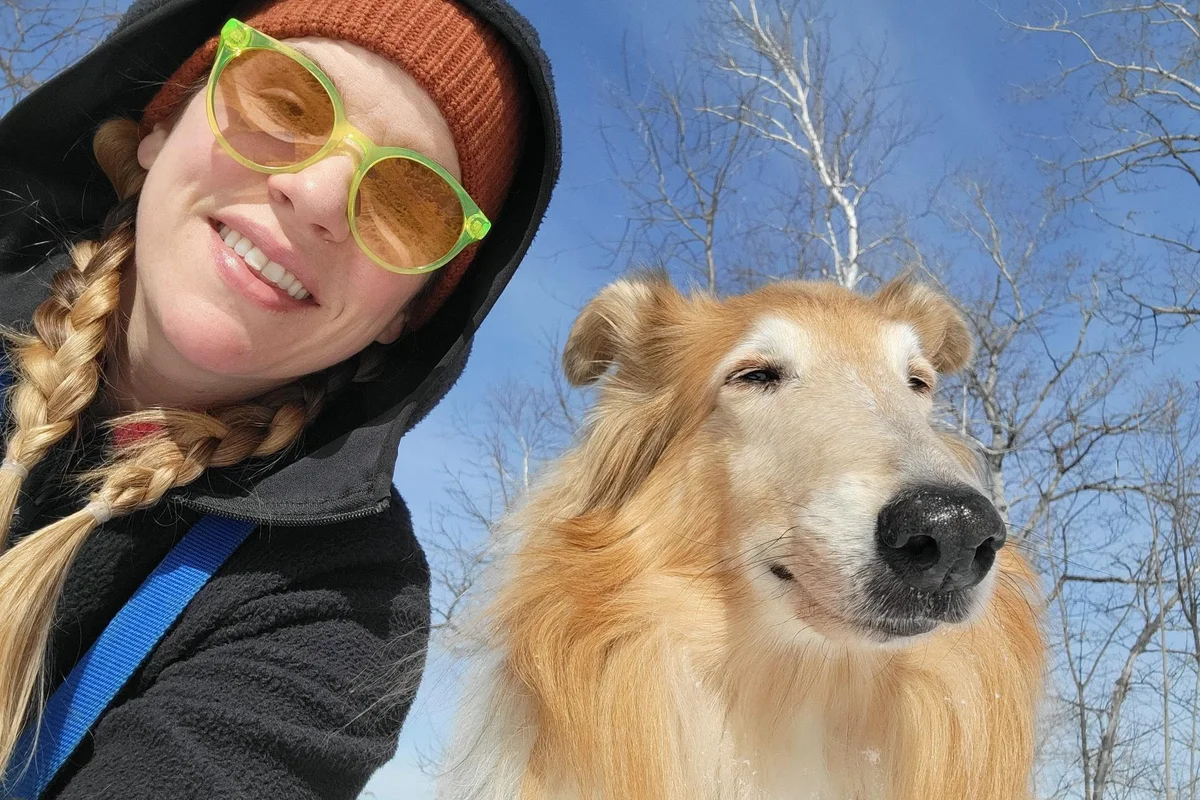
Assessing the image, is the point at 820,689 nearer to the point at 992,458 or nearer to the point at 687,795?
the point at 687,795

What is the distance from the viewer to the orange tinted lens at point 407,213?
2100 mm

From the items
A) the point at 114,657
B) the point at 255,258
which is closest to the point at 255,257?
the point at 255,258

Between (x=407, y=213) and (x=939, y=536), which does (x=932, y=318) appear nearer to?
(x=939, y=536)

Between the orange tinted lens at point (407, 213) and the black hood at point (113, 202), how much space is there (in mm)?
336

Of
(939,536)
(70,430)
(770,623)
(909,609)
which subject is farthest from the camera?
(770,623)

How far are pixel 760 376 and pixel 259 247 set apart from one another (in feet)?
4.57

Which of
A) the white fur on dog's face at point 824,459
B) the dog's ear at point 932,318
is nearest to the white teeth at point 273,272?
the white fur on dog's face at point 824,459

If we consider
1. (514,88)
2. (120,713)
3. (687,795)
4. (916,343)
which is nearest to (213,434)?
(120,713)

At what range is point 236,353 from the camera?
2.01 m

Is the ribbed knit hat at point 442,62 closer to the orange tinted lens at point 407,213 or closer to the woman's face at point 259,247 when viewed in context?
the woman's face at point 259,247

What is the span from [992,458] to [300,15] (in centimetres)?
922

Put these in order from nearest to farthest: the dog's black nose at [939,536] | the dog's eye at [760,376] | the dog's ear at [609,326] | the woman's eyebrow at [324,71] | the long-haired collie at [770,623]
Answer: the dog's black nose at [939,536] < the long-haired collie at [770,623] < the woman's eyebrow at [324,71] < the dog's eye at [760,376] < the dog's ear at [609,326]

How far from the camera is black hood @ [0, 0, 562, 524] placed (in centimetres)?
208

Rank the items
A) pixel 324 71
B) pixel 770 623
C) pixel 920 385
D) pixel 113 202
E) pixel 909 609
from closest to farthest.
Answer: pixel 909 609
pixel 324 71
pixel 770 623
pixel 113 202
pixel 920 385
